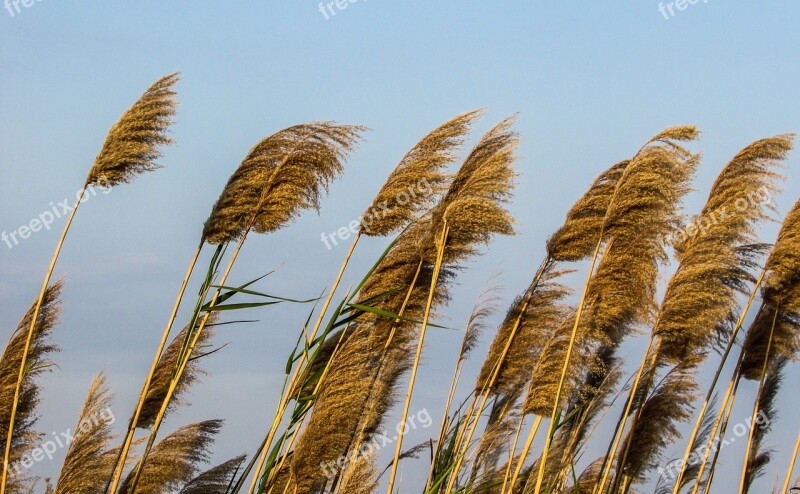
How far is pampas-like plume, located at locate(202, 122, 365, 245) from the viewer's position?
18.1ft

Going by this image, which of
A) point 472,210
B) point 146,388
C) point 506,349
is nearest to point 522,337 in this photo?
point 506,349

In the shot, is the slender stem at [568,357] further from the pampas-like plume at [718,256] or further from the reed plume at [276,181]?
the reed plume at [276,181]

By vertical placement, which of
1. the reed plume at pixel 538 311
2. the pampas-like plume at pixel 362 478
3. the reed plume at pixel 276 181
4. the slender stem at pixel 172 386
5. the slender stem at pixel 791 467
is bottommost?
the slender stem at pixel 791 467

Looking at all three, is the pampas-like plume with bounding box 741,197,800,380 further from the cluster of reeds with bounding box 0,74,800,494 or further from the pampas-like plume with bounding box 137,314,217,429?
the pampas-like plume with bounding box 137,314,217,429

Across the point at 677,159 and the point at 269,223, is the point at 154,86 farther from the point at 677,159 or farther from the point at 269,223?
the point at 677,159

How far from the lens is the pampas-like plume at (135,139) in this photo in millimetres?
5594

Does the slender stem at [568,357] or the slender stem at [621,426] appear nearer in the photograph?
the slender stem at [568,357]

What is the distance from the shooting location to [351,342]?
203 inches

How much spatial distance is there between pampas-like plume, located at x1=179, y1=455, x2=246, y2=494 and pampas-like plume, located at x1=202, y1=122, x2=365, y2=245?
1.59 m

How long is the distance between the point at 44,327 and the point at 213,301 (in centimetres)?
256

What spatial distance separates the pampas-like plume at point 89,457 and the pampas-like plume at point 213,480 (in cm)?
63

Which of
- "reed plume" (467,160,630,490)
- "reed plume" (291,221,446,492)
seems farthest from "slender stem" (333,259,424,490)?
"reed plume" (467,160,630,490)

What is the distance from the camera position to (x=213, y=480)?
20.2 ft

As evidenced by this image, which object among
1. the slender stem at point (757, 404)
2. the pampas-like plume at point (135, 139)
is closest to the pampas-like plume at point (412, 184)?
the pampas-like plume at point (135, 139)
